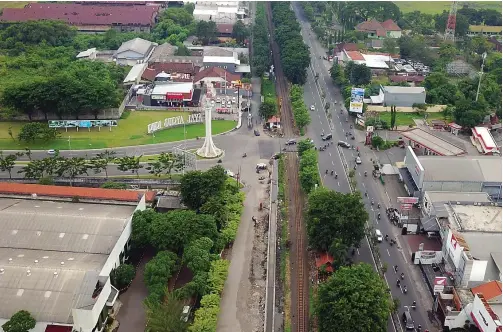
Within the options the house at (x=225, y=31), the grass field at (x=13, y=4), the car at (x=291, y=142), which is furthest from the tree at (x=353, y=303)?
the grass field at (x=13, y=4)

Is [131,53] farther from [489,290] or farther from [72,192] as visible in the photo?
[489,290]

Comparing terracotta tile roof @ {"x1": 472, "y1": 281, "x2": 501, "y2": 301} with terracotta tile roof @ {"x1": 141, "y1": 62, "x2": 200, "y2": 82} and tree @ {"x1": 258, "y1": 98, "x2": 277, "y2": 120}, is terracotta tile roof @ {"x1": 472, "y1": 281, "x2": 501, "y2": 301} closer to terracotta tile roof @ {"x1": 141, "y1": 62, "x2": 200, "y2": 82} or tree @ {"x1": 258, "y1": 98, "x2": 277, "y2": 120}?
tree @ {"x1": 258, "y1": 98, "x2": 277, "y2": 120}

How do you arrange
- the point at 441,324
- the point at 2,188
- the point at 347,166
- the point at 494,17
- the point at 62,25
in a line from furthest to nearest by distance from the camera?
the point at 494,17 < the point at 62,25 < the point at 347,166 < the point at 2,188 < the point at 441,324

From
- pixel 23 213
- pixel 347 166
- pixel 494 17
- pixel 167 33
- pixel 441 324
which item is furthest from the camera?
pixel 494 17

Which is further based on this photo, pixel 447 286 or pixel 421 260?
pixel 421 260

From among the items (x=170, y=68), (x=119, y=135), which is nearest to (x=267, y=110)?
(x=119, y=135)

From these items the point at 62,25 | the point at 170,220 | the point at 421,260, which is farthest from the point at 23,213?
the point at 62,25

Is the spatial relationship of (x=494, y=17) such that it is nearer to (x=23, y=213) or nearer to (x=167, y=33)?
(x=167, y=33)
